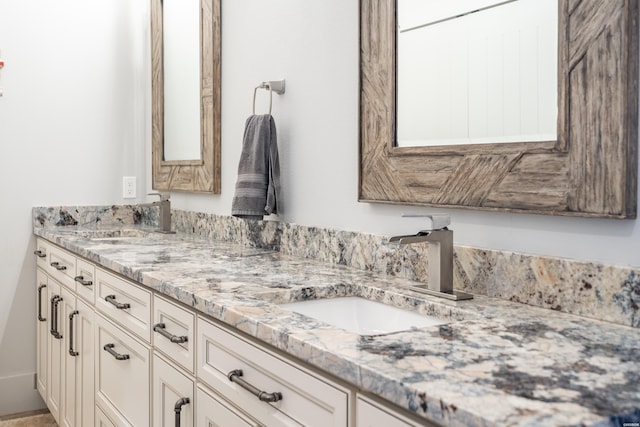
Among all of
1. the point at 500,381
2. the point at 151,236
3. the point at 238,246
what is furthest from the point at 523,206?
the point at 151,236

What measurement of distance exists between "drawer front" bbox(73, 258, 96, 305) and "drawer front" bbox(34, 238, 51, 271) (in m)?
0.54

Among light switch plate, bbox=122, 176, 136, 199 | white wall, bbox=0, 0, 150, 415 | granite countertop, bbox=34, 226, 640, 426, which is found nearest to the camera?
granite countertop, bbox=34, 226, 640, 426

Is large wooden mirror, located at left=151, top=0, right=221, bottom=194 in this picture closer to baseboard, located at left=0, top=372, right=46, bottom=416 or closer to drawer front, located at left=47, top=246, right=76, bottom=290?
drawer front, located at left=47, top=246, right=76, bottom=290

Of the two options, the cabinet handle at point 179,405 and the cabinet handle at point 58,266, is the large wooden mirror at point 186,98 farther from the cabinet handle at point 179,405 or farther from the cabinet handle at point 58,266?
the cabinet handle at point 179,405

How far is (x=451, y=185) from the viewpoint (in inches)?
57.3

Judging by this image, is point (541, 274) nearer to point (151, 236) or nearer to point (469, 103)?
point (469, 103)

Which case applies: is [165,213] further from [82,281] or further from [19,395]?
[19,395]

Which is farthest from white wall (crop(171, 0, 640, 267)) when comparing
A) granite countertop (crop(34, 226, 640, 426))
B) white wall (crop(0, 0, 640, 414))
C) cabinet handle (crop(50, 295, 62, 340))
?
cabinet handle (crop(50, 295, 62, 340))

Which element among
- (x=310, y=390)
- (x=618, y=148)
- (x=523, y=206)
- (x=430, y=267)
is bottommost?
(x=310, y=390)

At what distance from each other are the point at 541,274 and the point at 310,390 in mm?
557

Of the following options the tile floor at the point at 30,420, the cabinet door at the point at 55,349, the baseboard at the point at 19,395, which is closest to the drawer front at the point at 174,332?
the cabinet door at the point at 55,349

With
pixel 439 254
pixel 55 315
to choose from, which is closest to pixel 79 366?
pixel 55 315

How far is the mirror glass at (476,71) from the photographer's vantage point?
4.12 feet

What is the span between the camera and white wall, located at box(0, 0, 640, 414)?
1895 mm
